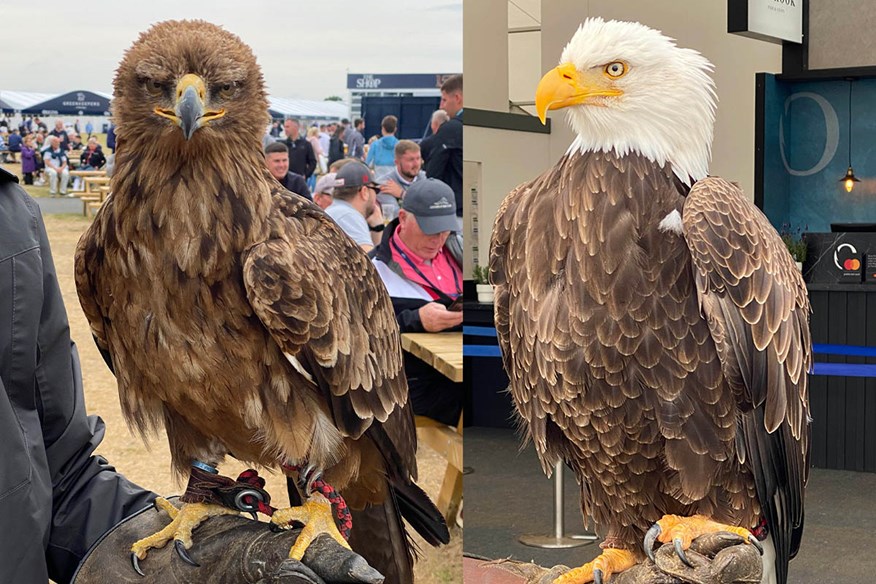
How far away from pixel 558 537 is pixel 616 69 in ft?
10.3

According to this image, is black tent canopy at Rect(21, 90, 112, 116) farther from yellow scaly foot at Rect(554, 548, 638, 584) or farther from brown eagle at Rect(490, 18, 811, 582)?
yellow scaly foot at Rect(554, 548, 638, 584)

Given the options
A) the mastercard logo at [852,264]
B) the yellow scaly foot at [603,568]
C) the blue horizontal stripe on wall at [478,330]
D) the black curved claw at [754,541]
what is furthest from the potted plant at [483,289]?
the mastercard logo at [852,264]

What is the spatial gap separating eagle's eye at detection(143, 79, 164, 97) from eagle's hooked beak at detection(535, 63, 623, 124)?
22.1 inches

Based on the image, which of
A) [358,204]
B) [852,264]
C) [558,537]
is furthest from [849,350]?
[358,204]

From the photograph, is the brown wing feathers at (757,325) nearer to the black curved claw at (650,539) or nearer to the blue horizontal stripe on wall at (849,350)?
the black curved claw at (650,539)

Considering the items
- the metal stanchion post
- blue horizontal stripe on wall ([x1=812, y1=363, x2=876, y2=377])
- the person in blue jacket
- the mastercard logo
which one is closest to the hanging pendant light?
the mastercard logo

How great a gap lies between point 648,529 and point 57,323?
3.05 ft

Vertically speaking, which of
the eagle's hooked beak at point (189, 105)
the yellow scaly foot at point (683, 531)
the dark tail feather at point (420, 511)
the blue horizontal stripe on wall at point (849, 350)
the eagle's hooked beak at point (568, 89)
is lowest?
the blue horizontal stripe on wall at point (849, 350)

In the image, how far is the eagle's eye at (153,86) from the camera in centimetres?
137

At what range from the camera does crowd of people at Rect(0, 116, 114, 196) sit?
1806mm

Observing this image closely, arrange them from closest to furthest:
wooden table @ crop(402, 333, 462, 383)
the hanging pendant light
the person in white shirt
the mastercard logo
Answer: the person in white shirt < wooden table @ crop(402, 333, 462, 383) < the mastercard logo < the hanging pendant light

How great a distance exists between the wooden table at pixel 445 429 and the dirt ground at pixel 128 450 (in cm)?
3

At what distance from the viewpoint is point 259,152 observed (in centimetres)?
150

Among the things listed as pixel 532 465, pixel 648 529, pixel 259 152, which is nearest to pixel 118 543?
pixel 259 152
